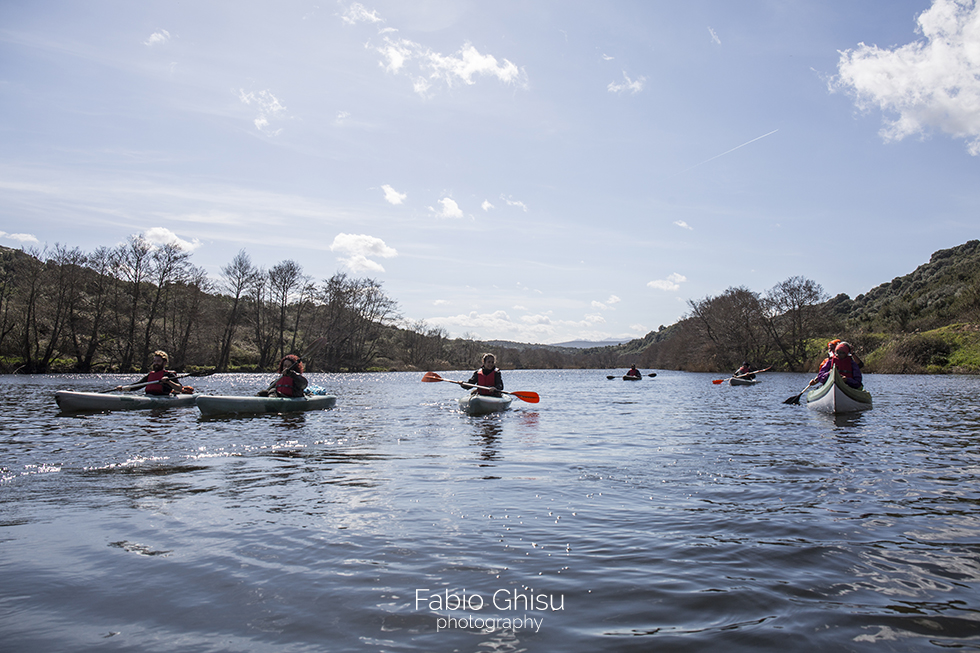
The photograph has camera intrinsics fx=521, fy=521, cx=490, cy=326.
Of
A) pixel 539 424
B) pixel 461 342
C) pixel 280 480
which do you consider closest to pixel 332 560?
pixel 280 480

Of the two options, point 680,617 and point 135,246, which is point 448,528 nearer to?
point 680,617

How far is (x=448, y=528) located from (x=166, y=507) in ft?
10.00

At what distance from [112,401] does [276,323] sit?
162 feet

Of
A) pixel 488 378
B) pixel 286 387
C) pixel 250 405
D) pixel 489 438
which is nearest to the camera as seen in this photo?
pixel 489 438

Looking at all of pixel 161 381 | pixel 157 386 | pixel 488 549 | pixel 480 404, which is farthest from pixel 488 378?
pixel 488 549

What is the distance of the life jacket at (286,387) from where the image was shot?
15.7m

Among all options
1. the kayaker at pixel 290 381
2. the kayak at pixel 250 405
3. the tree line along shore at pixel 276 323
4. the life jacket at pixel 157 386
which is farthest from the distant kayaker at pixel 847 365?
the tree line along shore at pixel 276 323

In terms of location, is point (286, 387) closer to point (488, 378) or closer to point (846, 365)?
point (488, 378)

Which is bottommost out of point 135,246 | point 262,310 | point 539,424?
point 539,424

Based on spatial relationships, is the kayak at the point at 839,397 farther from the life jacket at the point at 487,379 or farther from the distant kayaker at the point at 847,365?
the life jacket at the point at 487,379

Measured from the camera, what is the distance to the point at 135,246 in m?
46.6

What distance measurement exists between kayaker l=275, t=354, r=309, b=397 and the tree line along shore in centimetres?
3703

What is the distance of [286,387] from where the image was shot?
1576 centimetres

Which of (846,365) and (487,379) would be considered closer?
(846,365)
